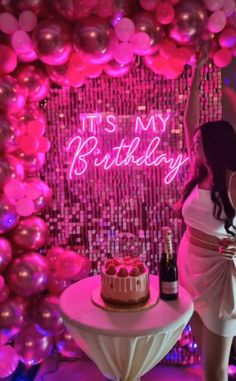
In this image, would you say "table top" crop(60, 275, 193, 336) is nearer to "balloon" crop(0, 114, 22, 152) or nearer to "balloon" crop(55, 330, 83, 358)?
"balloon" crop(55, 330, 83, 358)

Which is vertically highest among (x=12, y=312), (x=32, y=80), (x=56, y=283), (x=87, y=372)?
(x=32, y=80)

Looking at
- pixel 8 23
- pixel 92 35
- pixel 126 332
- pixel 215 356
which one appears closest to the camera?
pixel 126 332

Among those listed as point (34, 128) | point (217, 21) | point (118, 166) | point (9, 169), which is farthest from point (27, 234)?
point (217, 21)

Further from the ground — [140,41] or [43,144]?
[140,41]

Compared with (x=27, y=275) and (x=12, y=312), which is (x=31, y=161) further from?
(x=12, y=312)

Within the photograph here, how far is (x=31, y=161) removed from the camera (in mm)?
2691

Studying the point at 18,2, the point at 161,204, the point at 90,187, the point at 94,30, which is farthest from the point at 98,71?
the point at 161,204

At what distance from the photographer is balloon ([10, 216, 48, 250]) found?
2.59 meters

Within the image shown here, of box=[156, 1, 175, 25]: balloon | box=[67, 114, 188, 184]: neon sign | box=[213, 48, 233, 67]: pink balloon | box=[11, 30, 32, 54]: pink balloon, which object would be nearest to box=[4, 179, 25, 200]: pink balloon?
box=[67, 114, 188, 184]: neon sign

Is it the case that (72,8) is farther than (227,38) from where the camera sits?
No

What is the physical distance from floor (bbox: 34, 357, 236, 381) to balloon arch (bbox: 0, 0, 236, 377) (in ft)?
0.96

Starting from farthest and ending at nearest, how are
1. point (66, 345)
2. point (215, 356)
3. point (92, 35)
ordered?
point (66, 345)
point (92, 35)
point (215, 356)

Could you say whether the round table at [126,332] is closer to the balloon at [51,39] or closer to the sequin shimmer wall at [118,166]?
the sequin shimmer wall at [118,166]

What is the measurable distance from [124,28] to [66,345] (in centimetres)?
215
